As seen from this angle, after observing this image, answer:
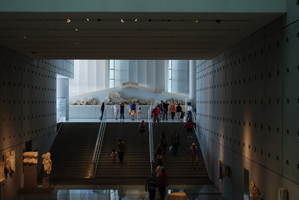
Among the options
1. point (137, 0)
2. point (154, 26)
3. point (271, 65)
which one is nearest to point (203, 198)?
point (271, 65)

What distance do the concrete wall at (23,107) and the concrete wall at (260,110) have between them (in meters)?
8.90

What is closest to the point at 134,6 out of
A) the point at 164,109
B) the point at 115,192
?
the point at 115,192

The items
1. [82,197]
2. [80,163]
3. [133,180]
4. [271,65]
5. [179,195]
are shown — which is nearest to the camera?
[271,65]

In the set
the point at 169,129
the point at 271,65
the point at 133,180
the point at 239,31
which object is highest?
the point at 239,31

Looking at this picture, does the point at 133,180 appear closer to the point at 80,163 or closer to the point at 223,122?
the point at 80,163

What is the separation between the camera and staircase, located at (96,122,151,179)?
16.9m

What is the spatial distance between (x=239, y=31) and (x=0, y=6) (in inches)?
278

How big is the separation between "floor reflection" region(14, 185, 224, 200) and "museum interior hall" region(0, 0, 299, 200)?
46mm

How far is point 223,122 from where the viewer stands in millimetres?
14086

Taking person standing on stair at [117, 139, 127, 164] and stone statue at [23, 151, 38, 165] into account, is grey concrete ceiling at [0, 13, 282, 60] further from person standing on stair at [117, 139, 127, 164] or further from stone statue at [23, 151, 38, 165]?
person standing on stair at [117, 139, 127, 164]

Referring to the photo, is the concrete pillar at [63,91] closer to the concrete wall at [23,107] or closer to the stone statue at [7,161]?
the concrete wall at [23,107]

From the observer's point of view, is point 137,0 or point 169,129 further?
point 169,129

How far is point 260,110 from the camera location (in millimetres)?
9852

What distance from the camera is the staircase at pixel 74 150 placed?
56.1ft
